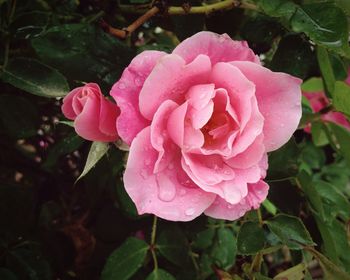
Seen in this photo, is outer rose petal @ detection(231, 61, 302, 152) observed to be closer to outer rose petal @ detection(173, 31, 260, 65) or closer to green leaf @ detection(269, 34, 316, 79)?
outer rose petal @ detection(173, 31, 260, 65)

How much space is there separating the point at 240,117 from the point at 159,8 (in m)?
0.22

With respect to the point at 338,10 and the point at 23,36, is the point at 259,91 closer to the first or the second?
the point at 338,10

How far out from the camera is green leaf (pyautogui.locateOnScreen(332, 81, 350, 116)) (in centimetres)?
64

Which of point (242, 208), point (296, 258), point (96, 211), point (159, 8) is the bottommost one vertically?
point (96, 211)

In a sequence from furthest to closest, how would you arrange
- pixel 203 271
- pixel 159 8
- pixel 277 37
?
1. pixel 203 271
2. pixel 277 37
3. pixel 159 8

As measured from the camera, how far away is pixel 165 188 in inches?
20.1

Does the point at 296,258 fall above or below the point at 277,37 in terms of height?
below

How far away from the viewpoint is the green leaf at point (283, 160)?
67 centimetres

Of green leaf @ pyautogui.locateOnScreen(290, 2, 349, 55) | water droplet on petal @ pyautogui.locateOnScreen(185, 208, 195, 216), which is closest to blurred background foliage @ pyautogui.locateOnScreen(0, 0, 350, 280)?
green leaf @ pyautogui.locateOnScreen(290, 2, 349, 55)

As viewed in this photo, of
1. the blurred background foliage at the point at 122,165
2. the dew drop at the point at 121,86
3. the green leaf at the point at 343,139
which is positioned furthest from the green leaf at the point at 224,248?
the dew drop at the point at 121,86

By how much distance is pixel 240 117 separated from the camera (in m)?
0.52

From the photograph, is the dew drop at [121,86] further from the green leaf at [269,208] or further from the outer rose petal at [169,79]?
the green leaf at [269,208]

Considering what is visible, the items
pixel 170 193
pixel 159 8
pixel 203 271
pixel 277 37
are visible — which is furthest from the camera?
pixel 203 271

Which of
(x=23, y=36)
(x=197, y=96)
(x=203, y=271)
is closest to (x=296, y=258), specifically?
(x=203, y=271)
